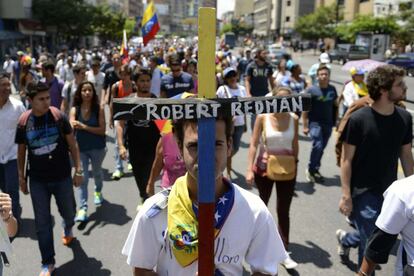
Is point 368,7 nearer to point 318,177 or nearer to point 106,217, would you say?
point 318,177

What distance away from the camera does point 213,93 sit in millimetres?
1374

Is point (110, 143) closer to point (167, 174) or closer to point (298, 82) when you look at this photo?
point (298, 82)

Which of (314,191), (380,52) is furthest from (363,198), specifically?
(380,52)

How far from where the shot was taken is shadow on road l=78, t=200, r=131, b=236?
518 cm

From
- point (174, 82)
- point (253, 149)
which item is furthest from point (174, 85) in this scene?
point (253, 149)

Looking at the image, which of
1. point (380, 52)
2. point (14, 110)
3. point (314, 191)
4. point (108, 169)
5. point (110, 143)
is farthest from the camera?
point (380, 52)

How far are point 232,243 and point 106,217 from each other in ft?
13.0

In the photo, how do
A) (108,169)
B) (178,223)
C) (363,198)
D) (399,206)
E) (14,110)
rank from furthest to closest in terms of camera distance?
(108,169) → (14,110) → (363,198) → (399,206) → (178,223)

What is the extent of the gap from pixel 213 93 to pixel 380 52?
3331 centimetres

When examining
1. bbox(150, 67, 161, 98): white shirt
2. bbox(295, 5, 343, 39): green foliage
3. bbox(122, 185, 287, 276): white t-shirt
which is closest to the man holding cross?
bbox(122, 185, 287, 276): white t-shirt

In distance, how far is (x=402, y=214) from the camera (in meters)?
2.27

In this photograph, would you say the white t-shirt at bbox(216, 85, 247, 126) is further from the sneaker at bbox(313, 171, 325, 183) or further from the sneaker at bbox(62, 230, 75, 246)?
the sneaker at bbox(62, 230, 75, 246)

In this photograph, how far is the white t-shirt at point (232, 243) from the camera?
1.72 meters

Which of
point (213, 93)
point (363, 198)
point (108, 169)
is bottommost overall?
point (108, 169)
